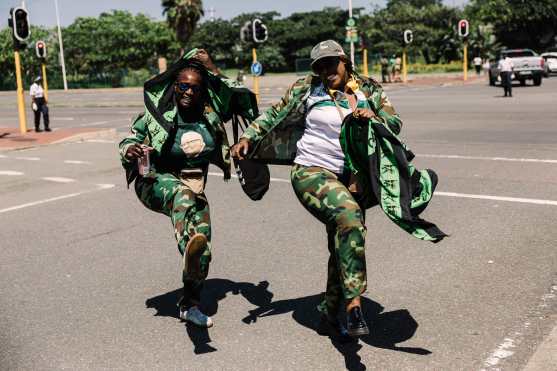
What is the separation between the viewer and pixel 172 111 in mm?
5105

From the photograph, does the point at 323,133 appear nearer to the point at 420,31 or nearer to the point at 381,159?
the point at 381,159

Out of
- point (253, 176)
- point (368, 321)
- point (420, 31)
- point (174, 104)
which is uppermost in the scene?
point (420, 31)

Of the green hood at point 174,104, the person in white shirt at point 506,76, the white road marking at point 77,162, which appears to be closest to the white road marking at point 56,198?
the white road marking at point 77,162

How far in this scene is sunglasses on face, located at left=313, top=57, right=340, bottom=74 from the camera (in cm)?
454

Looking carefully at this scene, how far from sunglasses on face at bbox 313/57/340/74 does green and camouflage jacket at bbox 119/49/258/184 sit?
34.1 inches

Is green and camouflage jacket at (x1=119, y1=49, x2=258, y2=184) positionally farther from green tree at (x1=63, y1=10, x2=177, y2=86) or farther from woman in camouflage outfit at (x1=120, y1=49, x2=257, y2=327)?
green tree at (x1=63, y1=10, x2=177, y2=86)

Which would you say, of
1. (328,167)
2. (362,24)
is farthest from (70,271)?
(362,24)

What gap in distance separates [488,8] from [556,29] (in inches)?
226

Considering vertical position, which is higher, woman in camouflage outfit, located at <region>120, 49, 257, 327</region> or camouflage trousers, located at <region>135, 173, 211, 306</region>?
woman in camouflage outfit, located at <region>120, 49, 257, 327</region>

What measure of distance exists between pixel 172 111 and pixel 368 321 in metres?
1.87

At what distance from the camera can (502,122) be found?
59.4 ft

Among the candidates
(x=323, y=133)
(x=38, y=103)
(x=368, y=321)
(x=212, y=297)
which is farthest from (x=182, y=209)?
(x=38, y=103)

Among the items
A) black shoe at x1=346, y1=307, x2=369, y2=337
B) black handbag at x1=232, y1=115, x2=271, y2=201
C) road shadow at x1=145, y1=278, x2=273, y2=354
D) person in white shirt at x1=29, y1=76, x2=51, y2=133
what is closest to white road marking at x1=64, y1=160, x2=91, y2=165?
person in white shirt at x1=29, y1=76, x2=51, y2=133

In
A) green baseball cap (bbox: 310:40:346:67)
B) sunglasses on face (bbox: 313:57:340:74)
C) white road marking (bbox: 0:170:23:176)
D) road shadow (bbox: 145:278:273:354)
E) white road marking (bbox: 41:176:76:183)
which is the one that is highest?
green baseball cap (bbox: 310:40:346:67)
